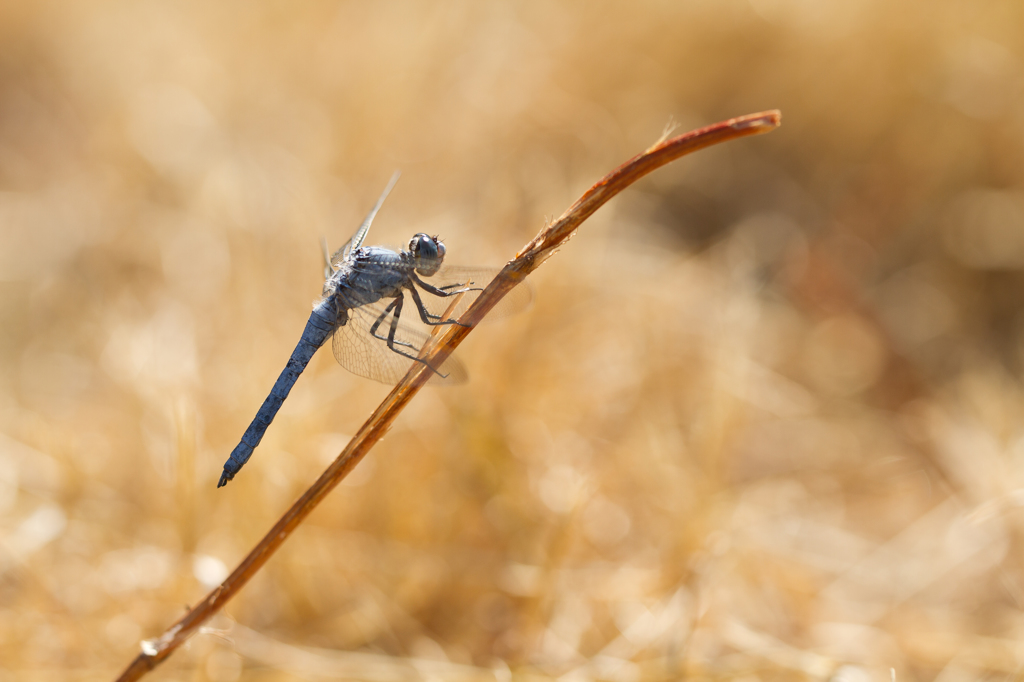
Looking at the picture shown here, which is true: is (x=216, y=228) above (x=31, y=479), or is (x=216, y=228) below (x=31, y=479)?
above

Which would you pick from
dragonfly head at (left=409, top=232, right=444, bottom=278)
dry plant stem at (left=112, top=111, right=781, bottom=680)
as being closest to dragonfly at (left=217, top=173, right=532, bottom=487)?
dragonfly head at (left=409, top=232, right=444, bottom=278)

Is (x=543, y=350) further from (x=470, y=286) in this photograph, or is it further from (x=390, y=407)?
(x=390, y=407)

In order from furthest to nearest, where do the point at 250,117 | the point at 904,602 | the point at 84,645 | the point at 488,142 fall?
the point at 250,117 → the point at 488,142 → the point at 904,602 → the point at 84,645

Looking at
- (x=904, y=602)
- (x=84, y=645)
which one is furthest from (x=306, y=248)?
(x=904, y=602)

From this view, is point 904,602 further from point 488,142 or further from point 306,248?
point 488,142

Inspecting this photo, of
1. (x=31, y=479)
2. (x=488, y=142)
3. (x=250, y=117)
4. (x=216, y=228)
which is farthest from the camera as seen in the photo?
(x=250, y=117)

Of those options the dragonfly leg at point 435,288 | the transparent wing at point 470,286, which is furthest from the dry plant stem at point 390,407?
the dragonfly leg at point 435,288

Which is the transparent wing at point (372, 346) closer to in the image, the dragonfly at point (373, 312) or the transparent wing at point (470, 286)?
the dragonfly at point (373, 312)
